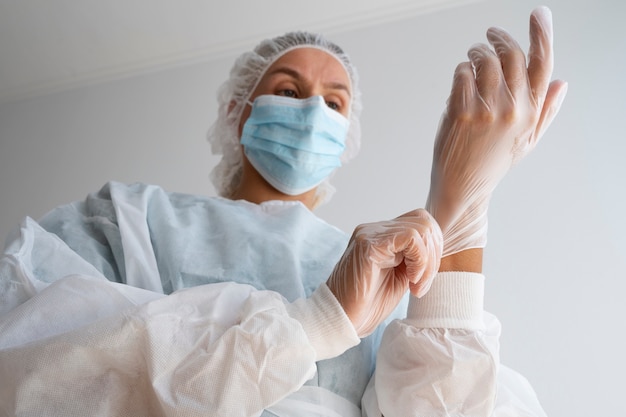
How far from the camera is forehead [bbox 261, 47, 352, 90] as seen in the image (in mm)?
1550

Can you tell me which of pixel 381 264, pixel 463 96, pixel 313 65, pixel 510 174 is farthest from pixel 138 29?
pixel 381 264

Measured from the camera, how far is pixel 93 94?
296cm

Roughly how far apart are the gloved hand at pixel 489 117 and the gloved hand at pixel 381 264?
127 mm

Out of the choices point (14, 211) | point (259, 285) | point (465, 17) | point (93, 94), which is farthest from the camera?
point (93, 94)

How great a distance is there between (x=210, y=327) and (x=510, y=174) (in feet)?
4.60

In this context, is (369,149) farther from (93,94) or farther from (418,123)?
(93,94)

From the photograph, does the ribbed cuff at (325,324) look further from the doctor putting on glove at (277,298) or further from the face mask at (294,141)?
the face mask at (294,141)

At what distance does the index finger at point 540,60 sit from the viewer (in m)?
0.95

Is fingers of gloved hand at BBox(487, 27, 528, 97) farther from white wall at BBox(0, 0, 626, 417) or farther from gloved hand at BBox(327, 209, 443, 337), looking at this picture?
white wall at BBox(0, 0, 626, 417)

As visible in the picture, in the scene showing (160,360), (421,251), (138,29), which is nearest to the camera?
(160,360)

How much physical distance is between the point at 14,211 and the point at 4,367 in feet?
7.20

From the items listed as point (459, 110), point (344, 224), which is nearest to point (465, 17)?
point (344, 224)

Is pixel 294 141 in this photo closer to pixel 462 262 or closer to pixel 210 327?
pixel 462 262

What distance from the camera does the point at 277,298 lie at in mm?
810
